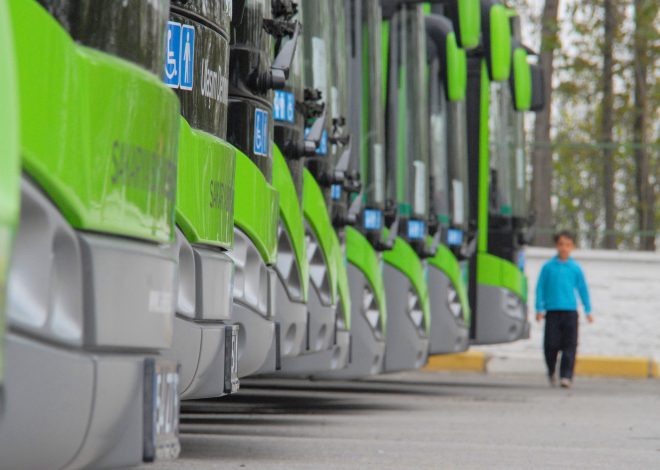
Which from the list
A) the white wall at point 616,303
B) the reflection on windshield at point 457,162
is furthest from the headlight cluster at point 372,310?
the white wall at point 616,303

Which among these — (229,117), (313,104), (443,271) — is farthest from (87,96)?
(443,271)

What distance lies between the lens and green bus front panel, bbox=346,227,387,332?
36.0 feet

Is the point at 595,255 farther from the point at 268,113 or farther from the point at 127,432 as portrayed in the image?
the point at 127,432

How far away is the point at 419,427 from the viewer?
10477mm

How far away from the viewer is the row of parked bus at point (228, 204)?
11.4 feet

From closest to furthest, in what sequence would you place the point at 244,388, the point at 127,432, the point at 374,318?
1. the point at 127,432
2. the point at 374,318
3. the point at 244,388

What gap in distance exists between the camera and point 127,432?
3971 millimetres

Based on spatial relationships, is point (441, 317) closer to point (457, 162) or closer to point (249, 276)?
point (457, 162)

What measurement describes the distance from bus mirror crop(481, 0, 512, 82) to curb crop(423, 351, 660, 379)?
4.88 m

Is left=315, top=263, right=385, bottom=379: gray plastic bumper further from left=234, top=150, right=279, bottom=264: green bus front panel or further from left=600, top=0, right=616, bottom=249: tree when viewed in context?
left=600, top=0, right=616, bottom=249: tree

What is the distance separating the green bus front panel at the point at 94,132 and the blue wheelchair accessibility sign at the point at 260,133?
3029 millimetres

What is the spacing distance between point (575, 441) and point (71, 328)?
6266 mm

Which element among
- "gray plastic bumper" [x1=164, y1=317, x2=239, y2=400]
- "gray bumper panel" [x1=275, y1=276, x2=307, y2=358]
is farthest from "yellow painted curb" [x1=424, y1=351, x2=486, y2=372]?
"gray plastic bumper" [x1=164, y1=317, x2=239, y2=400]

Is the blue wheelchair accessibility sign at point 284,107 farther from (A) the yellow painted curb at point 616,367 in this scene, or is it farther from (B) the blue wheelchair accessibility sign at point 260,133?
(A) the yellow painted curb at point 616,367
